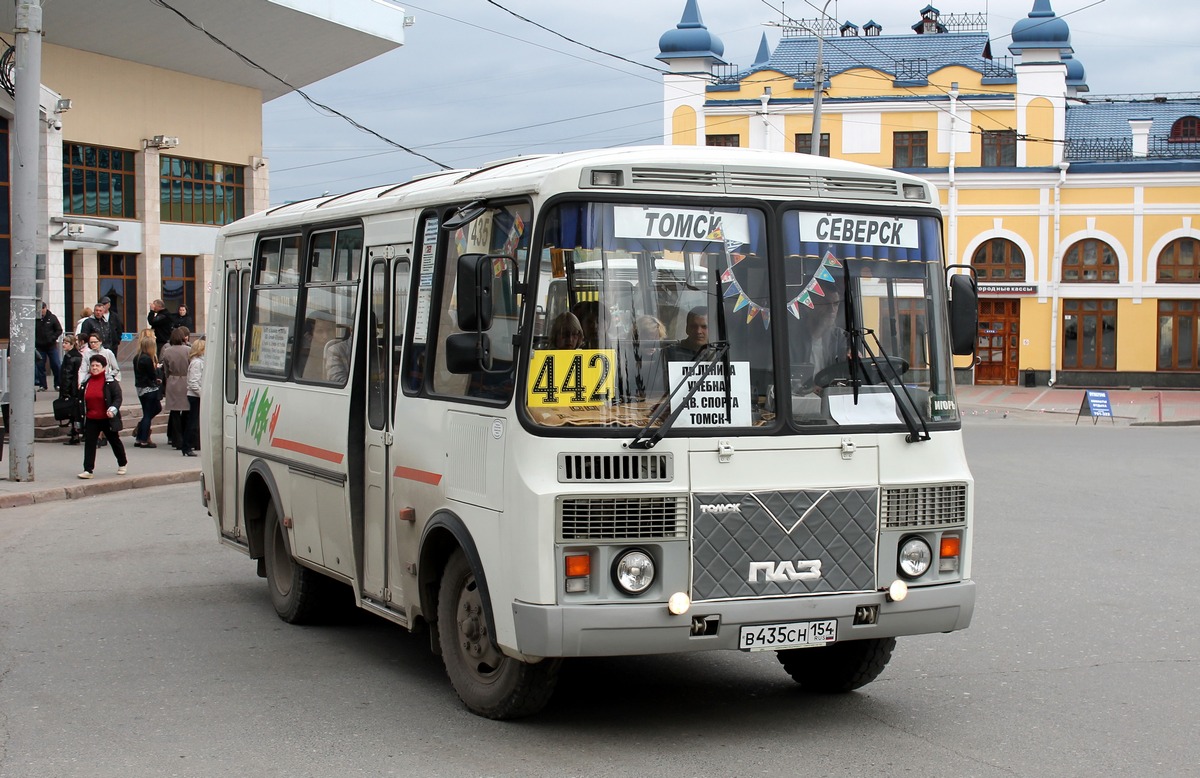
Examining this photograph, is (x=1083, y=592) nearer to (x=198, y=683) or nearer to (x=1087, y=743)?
(x=1087, y=743)

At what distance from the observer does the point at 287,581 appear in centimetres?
959

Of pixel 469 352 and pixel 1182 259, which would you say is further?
pixel 1182 259

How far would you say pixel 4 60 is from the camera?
92.2 feet

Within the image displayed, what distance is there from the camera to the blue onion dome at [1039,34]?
5262 cm

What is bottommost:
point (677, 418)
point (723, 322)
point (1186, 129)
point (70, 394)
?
point (70, 394)

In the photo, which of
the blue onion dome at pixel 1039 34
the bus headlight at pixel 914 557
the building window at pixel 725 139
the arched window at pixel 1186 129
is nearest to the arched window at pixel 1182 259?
the arched window at pixel 1186 129

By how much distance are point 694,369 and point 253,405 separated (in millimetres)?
4474

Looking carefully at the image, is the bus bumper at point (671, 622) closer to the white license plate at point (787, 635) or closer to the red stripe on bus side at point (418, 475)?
the white license plate at point (787, 635)

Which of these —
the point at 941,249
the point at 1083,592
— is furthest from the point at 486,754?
the point at 1083,592

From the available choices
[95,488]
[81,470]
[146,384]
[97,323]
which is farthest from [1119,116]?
[95,488]

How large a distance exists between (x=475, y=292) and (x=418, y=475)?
144 cm

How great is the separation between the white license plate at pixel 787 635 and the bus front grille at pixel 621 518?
557mm

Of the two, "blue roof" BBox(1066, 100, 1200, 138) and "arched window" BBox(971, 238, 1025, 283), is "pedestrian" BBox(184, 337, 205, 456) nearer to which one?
"arched window" BBox(971, 238, 1025, 283)

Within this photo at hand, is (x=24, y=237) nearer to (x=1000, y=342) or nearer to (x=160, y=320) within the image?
(x=160, y=320)
